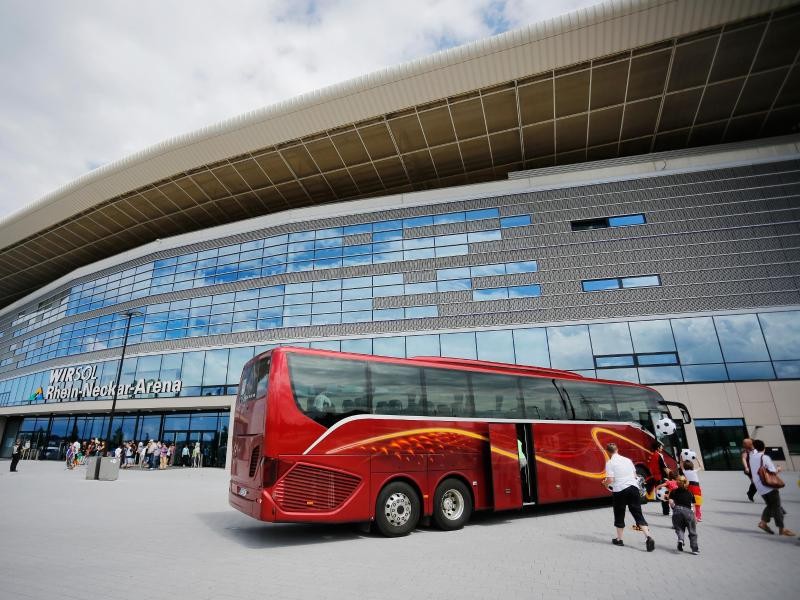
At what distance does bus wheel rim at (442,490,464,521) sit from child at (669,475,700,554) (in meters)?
3.82

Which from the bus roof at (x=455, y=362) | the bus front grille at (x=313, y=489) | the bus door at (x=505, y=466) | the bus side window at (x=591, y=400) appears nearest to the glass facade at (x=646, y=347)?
the bus side window at (x=591, y=400)

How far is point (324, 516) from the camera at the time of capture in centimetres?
726

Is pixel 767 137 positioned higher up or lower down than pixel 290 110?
lower down

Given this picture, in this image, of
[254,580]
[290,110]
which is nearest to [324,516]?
[254,580]

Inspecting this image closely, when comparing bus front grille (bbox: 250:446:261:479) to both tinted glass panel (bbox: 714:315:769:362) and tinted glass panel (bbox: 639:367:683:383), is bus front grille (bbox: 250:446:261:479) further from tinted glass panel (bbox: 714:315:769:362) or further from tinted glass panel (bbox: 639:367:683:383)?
tinted glass panel (bbox: 714:315:769:362)

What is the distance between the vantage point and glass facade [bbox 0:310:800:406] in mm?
20812

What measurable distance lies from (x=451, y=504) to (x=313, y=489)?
3123 mm

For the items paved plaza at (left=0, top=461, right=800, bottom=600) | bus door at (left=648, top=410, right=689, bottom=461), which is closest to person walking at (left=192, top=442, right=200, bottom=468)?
paved plaza at (left=0, top=461, right=800, bottom=600)

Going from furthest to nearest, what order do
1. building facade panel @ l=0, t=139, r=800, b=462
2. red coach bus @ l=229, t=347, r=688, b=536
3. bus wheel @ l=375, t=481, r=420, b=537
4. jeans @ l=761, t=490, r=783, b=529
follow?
building facade panel @ l=0, t=139, r=800, b=462, bus wheel @ l=375, t=481, r=420, b=537, jeans @ l=761, t=490, r=783, b=529, red coach bus @ l=229, t=347, r=688, b=536

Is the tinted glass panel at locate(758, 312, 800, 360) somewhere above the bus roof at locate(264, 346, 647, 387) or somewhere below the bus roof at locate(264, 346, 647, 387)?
above

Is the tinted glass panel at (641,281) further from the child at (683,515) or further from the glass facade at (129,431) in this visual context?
the glass facade at (129,431)

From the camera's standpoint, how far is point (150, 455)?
86.1 ft

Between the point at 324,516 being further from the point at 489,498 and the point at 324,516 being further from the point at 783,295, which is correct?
the point at 783,295

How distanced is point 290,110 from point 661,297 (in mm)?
22897
